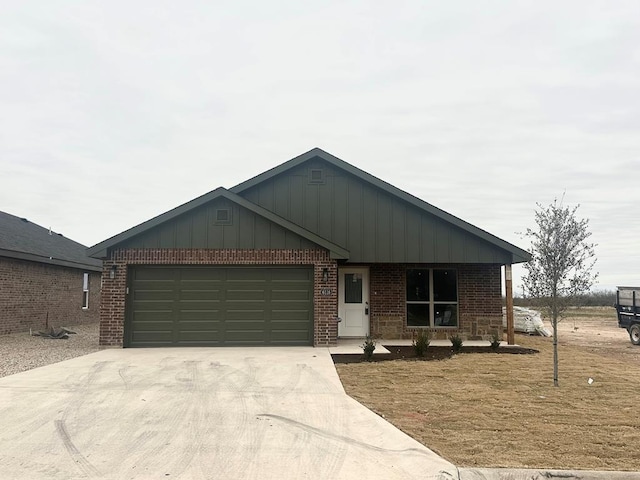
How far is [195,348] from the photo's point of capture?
42.8 feet

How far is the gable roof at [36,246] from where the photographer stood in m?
17.4

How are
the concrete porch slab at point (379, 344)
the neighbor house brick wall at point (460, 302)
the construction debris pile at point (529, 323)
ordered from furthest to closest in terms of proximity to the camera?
the construction debris pile at point (529, 323) < the neighbor house brick wall at point (460, 302) < the concrete porch slab at point (379, 344)

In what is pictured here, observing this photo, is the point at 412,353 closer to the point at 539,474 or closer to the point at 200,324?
the point at 200,324

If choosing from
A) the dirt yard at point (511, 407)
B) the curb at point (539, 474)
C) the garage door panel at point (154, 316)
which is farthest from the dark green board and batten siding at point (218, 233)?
the curb at point (539, 474)

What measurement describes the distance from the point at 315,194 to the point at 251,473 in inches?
469

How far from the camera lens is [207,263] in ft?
43.8

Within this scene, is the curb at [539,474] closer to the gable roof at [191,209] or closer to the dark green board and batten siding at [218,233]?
the gable roof at [191,209]

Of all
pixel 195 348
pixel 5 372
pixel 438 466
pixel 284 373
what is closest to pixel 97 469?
pixel 438 466

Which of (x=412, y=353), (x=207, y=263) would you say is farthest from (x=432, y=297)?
(x=207, y=263)

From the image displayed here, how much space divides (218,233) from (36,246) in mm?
10888

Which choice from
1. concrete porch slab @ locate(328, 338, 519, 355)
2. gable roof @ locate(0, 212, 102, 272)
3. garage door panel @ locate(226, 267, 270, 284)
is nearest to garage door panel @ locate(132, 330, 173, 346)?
garage door panel @ locate(226, 267, 270, 284)

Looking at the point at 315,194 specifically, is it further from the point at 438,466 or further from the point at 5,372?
the point at 438,466

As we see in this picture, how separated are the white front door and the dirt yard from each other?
4.09 metres

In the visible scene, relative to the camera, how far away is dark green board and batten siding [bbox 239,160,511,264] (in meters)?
14.9
